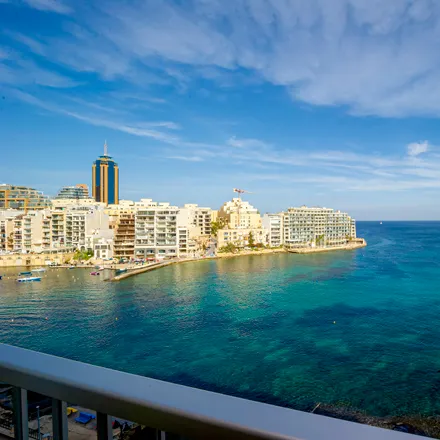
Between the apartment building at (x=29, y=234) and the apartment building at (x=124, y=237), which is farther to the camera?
the apartment building at (x=124, y=237)

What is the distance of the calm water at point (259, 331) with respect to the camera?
5.35 m

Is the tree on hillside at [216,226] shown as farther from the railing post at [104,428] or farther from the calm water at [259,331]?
the railing post at [104,428]

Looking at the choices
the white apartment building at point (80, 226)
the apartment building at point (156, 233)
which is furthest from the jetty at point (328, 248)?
the white apartment building at point (80, 226)

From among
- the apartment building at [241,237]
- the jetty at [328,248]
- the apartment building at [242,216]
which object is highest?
the apartment building at [242,216]

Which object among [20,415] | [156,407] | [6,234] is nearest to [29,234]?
[6,234]

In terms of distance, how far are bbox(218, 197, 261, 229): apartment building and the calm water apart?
34.2 ft

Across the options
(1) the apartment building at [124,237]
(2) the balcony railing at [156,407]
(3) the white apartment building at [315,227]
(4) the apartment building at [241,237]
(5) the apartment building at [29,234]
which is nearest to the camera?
(2) the balcony railing at [156,407]

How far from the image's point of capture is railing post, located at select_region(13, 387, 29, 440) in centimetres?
40

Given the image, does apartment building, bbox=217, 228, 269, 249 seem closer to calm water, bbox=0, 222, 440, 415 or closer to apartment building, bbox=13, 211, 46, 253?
calm water, bbox=0, 222, 440, 415

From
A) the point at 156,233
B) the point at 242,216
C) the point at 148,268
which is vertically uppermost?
the point at 242,216

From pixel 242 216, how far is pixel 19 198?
16.6m

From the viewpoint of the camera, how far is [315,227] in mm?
25422

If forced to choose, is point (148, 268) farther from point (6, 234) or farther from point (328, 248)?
point (328, 248)

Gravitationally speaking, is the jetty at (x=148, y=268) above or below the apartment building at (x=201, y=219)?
below
